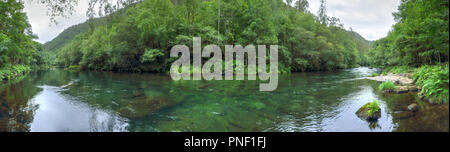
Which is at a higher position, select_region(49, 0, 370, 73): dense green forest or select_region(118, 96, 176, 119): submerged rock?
select_region(49, 0, 370, 73): dense green forest

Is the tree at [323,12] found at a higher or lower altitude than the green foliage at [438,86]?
higher

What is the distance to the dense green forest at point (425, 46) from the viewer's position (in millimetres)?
4699

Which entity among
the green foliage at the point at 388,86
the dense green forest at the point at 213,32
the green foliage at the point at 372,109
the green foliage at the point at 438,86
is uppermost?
the dense green forest at the point at 213,32

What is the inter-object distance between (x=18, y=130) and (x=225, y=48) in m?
26.0

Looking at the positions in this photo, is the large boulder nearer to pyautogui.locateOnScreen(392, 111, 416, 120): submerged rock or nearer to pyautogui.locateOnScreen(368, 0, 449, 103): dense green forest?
pyautogui.locateOnScreen(392, 111, 416, 120): submerged rock

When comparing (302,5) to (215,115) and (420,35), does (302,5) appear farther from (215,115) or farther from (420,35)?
(215,115)

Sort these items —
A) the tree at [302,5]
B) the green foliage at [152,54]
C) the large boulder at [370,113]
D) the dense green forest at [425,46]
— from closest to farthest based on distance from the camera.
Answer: the dense green forest at [425,46]
the large boulder at [370,113]
the green foliage at [152,54]
the tree at [302,5]

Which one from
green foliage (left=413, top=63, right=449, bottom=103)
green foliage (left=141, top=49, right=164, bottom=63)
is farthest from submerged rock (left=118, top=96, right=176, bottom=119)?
green foliage (left=141, top=49, right=164, bottom=63)

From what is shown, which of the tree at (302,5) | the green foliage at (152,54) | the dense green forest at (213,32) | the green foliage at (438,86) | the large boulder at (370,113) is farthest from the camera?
the tree at (302,5)

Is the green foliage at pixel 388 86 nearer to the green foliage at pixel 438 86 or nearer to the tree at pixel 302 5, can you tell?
the green foliage at pixel 438 86

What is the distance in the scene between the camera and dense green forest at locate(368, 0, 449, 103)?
4699 millimetres

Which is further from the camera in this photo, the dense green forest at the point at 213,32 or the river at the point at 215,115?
the dense green forest at the point at 213,32

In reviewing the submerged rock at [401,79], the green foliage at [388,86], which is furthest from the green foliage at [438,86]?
the submerged rock at [401,79]
